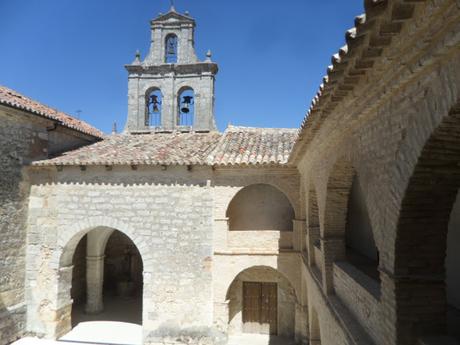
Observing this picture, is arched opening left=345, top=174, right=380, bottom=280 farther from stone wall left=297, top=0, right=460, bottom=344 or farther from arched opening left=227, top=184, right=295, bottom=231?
arched opening left=227, top=184, right=295, bottom=231

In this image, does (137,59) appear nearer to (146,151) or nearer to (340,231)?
(146,151)

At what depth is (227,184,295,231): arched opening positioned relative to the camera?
35.3ft

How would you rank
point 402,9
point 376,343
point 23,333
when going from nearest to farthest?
point 402,9
point 376,343
point 23,333

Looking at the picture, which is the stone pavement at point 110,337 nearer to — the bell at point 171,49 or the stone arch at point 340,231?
the stone arch at point 340,231

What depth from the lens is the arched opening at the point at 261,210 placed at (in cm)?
1076

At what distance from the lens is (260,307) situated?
36.7 feet

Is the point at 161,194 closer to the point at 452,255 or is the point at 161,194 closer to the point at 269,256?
the point at 269,256

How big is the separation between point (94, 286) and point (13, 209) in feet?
14.4

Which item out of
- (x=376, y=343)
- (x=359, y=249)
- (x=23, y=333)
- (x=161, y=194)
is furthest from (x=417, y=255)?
(x=23, y=333)

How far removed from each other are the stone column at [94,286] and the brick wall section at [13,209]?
267 centimetres

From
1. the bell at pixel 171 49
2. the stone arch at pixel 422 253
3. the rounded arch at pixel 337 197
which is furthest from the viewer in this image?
the bell at pixel 171 49

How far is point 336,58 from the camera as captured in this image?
9.13ft

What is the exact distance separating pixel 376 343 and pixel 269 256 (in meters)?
6.28

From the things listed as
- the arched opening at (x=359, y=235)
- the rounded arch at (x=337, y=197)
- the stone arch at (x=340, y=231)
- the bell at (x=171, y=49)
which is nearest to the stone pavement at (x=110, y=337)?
the arched opening at (x=359, y=235)
